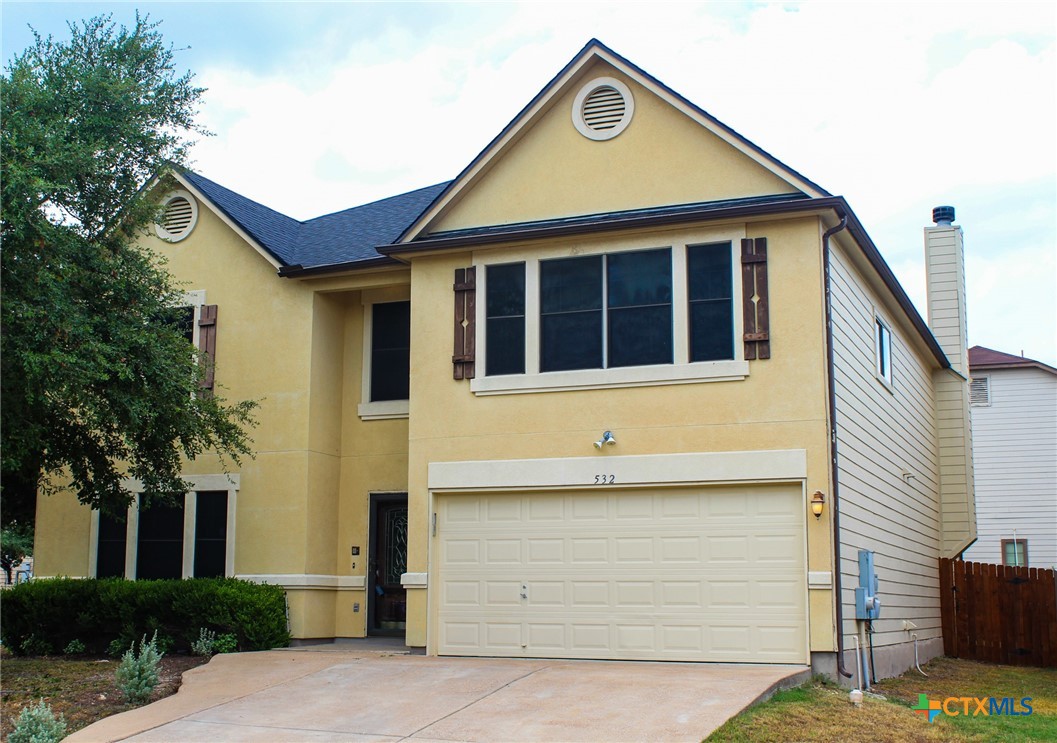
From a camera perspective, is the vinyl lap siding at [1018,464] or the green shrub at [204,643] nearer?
the green shrub at [204,643]

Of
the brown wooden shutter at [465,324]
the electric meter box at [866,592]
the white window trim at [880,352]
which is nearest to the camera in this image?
the electric meter box at [866,592]

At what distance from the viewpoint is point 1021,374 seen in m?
31.9

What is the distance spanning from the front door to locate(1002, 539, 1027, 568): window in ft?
67.4

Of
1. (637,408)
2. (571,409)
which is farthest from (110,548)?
(637,408)

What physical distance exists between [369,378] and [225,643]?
4.61 metres

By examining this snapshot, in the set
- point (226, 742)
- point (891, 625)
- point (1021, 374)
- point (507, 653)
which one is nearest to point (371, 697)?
point (226, 742)

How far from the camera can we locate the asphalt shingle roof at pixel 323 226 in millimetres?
17422

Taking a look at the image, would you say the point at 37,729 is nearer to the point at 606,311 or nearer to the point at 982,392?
the point at 606,311

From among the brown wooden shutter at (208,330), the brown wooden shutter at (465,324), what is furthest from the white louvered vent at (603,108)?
the brown wooden shutter at (208,330)

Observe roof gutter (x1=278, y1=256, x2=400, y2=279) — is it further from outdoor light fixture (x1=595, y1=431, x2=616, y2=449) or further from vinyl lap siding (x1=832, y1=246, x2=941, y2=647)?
vinyl lap siding (x1=832, y1=246, x2=941, y2=647)

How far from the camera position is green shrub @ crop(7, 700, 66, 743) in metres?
9.52

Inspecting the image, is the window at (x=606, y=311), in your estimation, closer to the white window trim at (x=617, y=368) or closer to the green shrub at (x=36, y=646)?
the white window trim at (x=617, y=368)

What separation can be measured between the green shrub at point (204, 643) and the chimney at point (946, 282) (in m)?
14.5

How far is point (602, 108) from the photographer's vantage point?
15055mm
